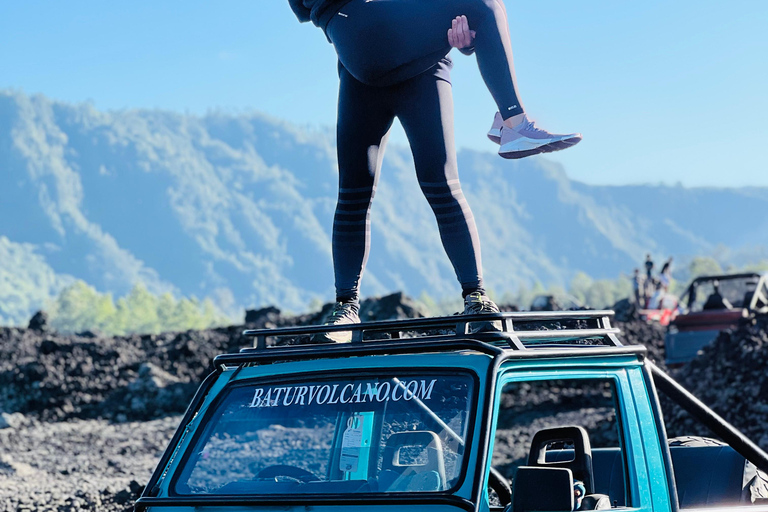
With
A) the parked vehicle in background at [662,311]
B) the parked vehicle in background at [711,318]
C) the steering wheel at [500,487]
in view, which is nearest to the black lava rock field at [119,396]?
the parked vehicle in background at [662,311]

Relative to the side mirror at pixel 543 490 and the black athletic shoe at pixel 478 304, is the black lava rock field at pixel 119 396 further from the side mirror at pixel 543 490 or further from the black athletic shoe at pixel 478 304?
the side mirror at pixel 543 490

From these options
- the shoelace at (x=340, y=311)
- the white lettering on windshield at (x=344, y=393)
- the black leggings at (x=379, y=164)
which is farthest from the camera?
the shoelace at (x=340, y=311)

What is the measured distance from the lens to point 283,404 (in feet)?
11.4

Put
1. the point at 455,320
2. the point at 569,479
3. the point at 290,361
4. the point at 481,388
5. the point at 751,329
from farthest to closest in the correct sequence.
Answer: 1. the point at 751,329
2. the point at 290,361
3. the point at 455,320
4. the point at 481,388
5. the point at 569,479

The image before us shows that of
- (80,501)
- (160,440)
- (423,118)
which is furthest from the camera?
(160,440)

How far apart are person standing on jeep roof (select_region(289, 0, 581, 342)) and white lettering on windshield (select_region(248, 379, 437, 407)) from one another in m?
0.44

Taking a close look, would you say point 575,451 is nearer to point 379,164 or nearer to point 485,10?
point 379,164

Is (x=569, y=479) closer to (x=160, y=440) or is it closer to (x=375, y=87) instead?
(x=375, y=87)

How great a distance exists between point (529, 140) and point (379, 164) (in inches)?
32.8

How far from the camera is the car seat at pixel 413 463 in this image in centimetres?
308

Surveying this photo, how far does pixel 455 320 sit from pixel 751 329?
1323cm

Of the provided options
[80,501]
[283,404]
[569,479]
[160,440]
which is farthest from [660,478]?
[160,440]

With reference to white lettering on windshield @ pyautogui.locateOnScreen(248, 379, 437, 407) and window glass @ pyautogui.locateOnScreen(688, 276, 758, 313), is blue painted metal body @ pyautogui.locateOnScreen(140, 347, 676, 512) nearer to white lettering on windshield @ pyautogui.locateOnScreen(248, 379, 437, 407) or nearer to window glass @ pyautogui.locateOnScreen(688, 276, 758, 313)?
white lettering on windshield @ pyautogui.locateOnScreen(248, 379, 437, 407)

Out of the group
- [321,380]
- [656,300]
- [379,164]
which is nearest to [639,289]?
[656,300]
